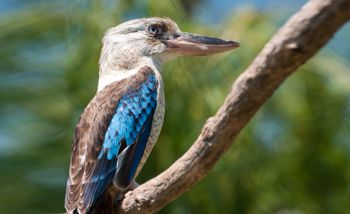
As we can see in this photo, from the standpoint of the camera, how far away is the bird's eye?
24.2 ft

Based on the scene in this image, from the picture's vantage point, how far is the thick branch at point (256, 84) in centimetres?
426

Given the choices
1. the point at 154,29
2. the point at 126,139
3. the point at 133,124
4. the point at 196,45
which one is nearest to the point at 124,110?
the point at 133,124

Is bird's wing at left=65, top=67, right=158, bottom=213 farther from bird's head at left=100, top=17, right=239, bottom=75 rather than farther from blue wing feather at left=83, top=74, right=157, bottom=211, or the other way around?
bird's head at left=100, top=17, right=239, bottom=75

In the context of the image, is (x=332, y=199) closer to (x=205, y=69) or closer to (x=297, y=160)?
(x=297, y=160)

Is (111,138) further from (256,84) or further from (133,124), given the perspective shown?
(256,84)

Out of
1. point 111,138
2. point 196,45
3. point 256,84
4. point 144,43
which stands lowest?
point 256,84

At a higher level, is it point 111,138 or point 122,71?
point 122,71

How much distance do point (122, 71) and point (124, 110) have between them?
0.64 metres

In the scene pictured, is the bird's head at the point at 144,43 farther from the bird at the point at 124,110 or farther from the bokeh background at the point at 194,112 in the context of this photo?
the bokeh background at the point at 194,112

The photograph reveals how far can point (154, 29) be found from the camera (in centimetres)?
741

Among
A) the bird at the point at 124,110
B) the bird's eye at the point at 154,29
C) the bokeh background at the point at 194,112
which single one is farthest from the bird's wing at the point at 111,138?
the bokeh background at the point at 194,112

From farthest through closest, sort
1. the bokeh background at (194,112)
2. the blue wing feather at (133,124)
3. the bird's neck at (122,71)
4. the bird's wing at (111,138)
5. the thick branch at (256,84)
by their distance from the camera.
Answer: the bokeh background at (194,112)
the bird's neck at (122,71)
the blue wing feather at (133,124)
the bird's wing at (111,138)
the thick branch at (256,84)

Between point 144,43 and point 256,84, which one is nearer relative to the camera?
point 256,84

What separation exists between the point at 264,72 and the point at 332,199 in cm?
504
